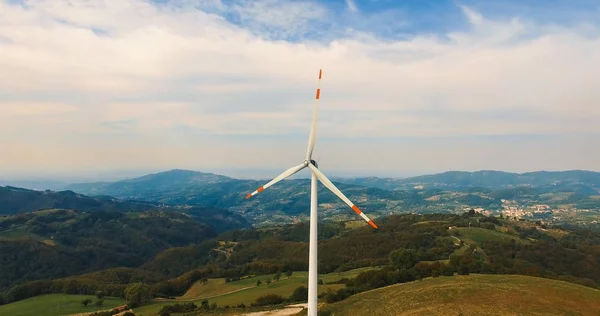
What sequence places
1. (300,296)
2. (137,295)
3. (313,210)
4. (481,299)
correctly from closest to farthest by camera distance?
(313,210), (481,299), (300,296), (137,295)

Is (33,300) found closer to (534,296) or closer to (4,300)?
(4,300)

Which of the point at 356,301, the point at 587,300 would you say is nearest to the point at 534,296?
the point at 587,300

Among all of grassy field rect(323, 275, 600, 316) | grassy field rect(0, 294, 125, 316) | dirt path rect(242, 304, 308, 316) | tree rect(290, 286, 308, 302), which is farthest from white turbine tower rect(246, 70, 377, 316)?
grassy field rect(0, 294, 125, 316)

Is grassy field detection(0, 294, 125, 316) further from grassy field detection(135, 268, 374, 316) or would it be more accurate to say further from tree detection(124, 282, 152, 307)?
grassy field detection(135, 268, 374, 316)

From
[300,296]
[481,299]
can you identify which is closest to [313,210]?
[481,299]

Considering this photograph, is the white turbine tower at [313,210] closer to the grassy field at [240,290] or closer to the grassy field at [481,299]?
the grassy field at [481,299]

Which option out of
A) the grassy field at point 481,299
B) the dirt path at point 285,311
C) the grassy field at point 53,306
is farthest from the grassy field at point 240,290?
the grassy field at point 481,299

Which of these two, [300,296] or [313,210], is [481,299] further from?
[300,296]
